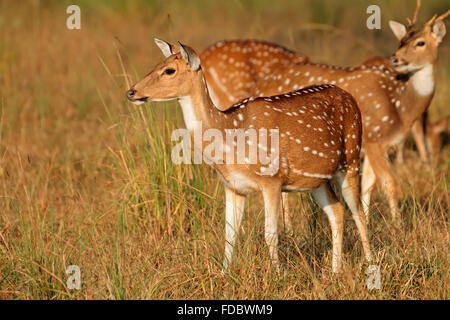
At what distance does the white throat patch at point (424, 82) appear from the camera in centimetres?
727

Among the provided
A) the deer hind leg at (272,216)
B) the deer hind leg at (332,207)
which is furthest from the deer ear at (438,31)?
the deer hind leg at (272,216)

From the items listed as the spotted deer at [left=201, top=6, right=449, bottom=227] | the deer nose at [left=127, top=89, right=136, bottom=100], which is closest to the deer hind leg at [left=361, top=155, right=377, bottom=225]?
the spotted deer at [left=201, top=6, right=449, bottom=227]

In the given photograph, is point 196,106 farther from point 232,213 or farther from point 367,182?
point 367,182

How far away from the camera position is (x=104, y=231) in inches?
235

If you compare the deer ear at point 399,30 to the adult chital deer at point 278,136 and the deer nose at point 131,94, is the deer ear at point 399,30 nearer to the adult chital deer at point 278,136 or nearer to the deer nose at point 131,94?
the adult chital deer at point 278,136

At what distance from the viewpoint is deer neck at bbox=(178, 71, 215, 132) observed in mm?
5078

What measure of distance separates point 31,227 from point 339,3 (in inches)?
441

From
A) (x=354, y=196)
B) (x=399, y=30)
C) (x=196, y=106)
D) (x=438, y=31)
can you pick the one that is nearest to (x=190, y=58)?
(x=196, y=106)

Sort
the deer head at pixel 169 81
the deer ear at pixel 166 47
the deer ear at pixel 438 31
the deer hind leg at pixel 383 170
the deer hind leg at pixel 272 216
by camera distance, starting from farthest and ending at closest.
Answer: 1. the deer ear at pixel 438 31
2. the deer hind leg at pixel 383 170
3. the deer ear at pixel 166 47
4. the deer hind leg at pixel 272 216
5. the deer head at pixel 169 81

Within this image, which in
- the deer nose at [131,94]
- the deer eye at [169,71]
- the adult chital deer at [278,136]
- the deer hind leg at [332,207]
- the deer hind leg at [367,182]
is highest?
the deer eye at [169,71]

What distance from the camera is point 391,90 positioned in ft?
24.0

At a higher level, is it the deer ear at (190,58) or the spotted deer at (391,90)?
the deer ear at (190,58)

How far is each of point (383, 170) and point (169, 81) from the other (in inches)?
114
